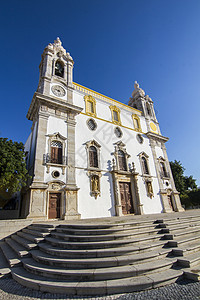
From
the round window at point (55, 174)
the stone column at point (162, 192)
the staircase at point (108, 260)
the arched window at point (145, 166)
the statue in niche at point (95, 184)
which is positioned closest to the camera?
the staircase at point (108, 260)

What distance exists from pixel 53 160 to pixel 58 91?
7506mm

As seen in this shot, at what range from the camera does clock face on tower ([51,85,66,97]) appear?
15659 millimetres

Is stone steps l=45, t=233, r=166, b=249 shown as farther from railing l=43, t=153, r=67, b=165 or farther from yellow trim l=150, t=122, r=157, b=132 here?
yellow trim l=150, t=122, r=157, b=132

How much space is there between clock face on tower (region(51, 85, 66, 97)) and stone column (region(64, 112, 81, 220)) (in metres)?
2.61

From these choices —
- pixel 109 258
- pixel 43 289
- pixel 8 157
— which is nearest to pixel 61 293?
pixel 43 289

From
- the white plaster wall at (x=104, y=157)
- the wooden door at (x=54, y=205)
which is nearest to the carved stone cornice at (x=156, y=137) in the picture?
the white plaster wall at (x=104, y=157)

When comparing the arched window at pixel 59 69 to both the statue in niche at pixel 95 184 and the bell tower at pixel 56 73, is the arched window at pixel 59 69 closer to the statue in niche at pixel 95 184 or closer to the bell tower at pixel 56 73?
the bell tower at pixel 56 73

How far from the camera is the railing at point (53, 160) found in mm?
12422

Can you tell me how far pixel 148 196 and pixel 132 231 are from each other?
498 inches

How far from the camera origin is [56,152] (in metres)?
13.3

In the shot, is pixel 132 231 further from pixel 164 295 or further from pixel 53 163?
pixel 53 163

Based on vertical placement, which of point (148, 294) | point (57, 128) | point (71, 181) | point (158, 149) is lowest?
point (148, 294)

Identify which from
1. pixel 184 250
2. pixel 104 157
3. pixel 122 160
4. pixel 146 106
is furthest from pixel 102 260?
pixel 146 106

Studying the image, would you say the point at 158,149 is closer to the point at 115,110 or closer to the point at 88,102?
the point at 115,110
